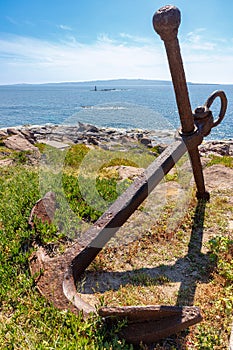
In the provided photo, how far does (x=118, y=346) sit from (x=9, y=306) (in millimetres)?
944

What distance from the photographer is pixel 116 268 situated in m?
3.04

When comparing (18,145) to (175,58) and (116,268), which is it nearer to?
(116,268)

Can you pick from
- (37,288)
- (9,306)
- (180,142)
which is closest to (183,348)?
(37,288)

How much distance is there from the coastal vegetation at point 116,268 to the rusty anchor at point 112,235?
0.09 m

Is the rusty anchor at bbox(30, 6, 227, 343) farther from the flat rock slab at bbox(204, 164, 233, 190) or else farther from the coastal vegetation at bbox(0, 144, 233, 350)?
the flat rock slab at bbox(204, 164, 233, 190)

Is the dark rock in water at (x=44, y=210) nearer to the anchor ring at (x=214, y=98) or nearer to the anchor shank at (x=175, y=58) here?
the anchor shank at (x=175, y=58)

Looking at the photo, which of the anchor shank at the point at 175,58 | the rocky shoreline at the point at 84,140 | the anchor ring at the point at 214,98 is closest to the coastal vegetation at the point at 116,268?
the anchor shank at the point at 175,58

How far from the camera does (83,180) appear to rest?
501 cm

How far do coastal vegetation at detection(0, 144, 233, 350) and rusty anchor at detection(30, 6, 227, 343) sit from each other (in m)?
0.09

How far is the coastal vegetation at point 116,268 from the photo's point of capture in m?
2.10

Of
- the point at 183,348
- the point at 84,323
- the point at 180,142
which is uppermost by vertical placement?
the point at 180,142

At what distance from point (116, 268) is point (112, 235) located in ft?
1.52

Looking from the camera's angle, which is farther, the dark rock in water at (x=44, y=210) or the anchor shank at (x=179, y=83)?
the dark rock in water at (x=44, y=210)

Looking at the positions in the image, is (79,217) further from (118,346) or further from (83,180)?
(118,346)
